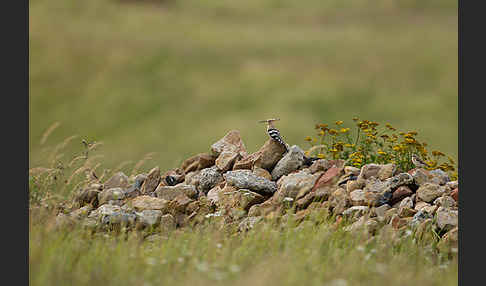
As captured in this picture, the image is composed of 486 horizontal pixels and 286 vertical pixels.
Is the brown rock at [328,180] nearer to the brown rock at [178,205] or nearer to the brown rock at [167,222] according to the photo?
the brown rock at [178,205]

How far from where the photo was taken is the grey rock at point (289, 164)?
706 cm

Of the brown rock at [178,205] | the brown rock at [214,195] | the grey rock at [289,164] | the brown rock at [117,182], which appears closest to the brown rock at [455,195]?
the grey rock at [289,164]

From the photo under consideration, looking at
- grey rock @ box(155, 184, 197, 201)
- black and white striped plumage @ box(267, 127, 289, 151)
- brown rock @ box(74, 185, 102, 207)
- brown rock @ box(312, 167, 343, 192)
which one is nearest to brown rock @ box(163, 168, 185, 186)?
grey rock @ box(155, 184, 197, 201)

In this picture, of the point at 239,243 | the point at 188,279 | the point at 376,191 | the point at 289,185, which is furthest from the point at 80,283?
the point at 376,191

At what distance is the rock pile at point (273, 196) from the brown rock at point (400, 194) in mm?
12

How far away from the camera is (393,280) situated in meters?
4.01

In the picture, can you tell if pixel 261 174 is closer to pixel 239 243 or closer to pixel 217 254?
pixel 239 243

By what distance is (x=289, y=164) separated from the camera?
705 cm

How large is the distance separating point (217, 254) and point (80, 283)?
Result: 1247 millimetres

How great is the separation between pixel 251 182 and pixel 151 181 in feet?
4.96

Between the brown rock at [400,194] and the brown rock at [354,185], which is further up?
the brown rock at [354,185]

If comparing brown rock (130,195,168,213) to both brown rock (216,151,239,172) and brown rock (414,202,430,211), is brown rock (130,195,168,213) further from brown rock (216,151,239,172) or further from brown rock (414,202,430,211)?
brown rock (414,202,430,211)

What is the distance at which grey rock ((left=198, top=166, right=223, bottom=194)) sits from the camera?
7.20 m

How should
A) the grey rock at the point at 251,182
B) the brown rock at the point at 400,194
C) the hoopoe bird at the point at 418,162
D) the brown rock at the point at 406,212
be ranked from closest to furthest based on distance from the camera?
1. the brown rock at the point at 406,212
2. the brown rock at the point at 400,194
3. the grey rock at the point at 251,182
4. the hoopoe bird at the point at 418,162
